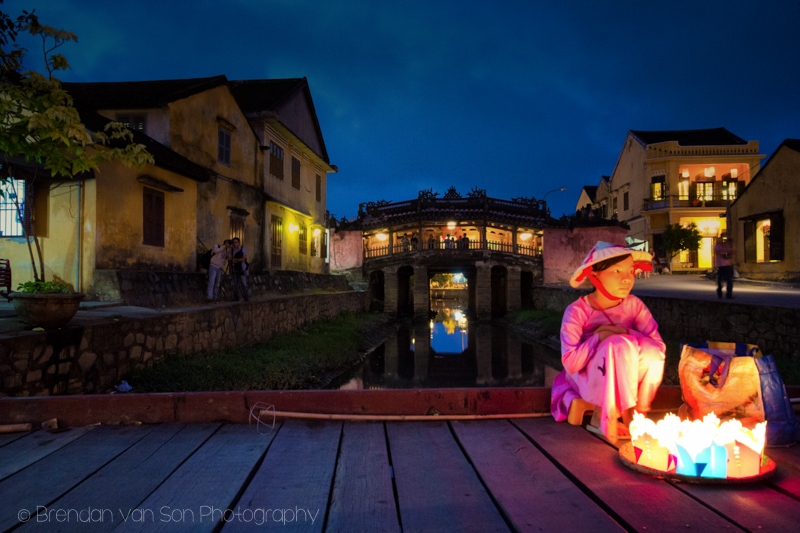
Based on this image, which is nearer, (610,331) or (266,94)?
(610,331)

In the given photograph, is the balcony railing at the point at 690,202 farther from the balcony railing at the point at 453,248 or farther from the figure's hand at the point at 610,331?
the figure's hand at the point at 610,331

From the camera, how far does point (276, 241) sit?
801 inches

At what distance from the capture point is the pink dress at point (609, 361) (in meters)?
3.03

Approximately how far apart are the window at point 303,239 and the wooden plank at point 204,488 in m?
20.4

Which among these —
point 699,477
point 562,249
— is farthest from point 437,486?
point 562,249

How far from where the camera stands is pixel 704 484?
2.25 metres

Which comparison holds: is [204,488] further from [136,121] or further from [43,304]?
[136,121]

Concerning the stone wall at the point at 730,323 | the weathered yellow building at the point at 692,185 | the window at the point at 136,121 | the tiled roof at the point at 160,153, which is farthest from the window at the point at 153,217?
the weathered yellow building at the point at 692,185

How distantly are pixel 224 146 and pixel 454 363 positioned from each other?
10.7 metres

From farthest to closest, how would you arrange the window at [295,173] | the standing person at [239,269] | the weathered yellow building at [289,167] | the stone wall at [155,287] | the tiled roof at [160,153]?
the window at [295,173]
the weathered yellow building at [289,167]
the standing person at [239,269]
the tiled roof at [160,153]
the stone wall at [155,287]

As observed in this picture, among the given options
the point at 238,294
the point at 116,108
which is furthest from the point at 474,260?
the point at 116,108

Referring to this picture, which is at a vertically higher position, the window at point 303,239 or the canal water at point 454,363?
the window at point 303,239

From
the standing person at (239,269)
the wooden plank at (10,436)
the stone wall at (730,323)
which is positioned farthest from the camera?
the standing person at (239,269)

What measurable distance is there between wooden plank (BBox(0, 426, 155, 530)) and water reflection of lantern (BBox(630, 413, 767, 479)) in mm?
2601
